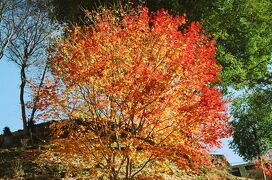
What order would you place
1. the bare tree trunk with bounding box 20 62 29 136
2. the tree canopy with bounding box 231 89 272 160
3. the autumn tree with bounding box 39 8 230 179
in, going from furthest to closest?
the tree canopy with bounding box 231 89 272 160 < the bare tree trunk with bounding box 20 62 29 136 < the autumn tree with bounding box 39 8 230 179

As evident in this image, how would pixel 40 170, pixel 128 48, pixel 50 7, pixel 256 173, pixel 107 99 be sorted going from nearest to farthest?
1. pixel 107 99
2. pixel 128 48
3. pixel 40 170
4. pixel 50 7
5. pixel 256 173

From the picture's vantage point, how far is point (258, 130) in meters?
33.0

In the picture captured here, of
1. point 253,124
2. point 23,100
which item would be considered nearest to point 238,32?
point 253,124

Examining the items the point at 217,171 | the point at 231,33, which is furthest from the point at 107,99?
the point at 231,33

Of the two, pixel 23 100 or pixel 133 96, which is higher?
pixel 23 100

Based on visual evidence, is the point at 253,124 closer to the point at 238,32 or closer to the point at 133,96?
the point at 238,32

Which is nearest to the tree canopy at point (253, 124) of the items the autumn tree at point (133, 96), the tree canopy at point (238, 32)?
the tree canopy at point (238, 32)

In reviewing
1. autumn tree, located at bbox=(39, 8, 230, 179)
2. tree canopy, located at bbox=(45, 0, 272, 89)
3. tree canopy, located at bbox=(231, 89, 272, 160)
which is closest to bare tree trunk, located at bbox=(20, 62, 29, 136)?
tree canopy, located at bbox=(45, 0, 272, 89)

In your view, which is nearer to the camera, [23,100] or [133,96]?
[133,96]

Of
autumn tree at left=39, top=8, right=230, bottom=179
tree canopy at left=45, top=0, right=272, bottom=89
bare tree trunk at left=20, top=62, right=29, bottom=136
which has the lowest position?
autumn tree at left=39, top=8, right=230, bottom=179

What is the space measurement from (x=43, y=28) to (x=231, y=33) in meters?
15.9

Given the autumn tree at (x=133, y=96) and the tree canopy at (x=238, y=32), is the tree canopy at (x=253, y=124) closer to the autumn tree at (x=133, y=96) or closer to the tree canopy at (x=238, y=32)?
the tree canopy at (x=238, y=32)

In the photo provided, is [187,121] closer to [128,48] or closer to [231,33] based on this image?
[128,48]

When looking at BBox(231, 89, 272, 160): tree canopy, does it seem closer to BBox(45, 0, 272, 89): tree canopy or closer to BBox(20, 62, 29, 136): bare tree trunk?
BBox(45, 0, 272, 89): tree canopy
